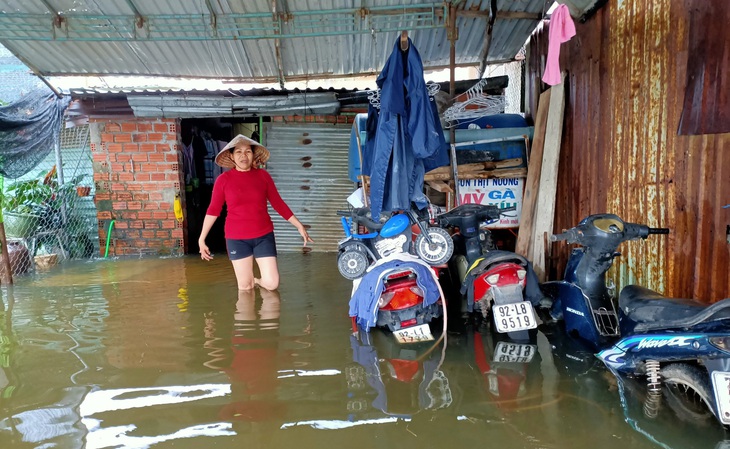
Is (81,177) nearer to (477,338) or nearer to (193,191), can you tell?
(193,191)

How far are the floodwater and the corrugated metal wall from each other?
3.74 meters

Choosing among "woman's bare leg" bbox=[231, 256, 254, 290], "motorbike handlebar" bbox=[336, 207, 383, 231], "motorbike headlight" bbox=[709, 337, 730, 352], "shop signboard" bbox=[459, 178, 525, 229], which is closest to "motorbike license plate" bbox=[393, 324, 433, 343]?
"motorbike handlebar" bbox=[336, 207, 383, 231]

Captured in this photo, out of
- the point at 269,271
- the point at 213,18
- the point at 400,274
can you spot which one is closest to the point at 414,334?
the point at 400,274

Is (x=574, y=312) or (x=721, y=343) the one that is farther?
(x=574, y=312)

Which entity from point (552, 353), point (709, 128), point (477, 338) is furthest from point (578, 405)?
Answer: point (709, 128)

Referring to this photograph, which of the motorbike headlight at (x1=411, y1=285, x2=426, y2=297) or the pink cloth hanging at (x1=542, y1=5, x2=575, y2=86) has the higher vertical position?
the pink cloth hanging at (x1=542, y1=5, x2=575, y2=86)

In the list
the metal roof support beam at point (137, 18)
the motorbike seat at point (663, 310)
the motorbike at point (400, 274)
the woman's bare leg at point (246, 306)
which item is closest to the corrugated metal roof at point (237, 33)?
the metal roof support beam at point (137, 18)

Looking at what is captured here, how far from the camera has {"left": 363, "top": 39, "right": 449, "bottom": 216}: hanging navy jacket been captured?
3793 millimetres

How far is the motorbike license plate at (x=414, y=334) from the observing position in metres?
3.41

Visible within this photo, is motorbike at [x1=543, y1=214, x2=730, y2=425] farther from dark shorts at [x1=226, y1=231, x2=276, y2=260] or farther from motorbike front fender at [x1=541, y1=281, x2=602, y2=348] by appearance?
dark shorts at [x1=226, y1=231, x2=276, y2=260]

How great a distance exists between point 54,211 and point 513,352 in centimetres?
752

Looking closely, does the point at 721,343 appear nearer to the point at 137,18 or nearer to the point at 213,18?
the point at 213,18

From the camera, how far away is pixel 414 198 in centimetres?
390

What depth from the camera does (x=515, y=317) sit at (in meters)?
3.27
